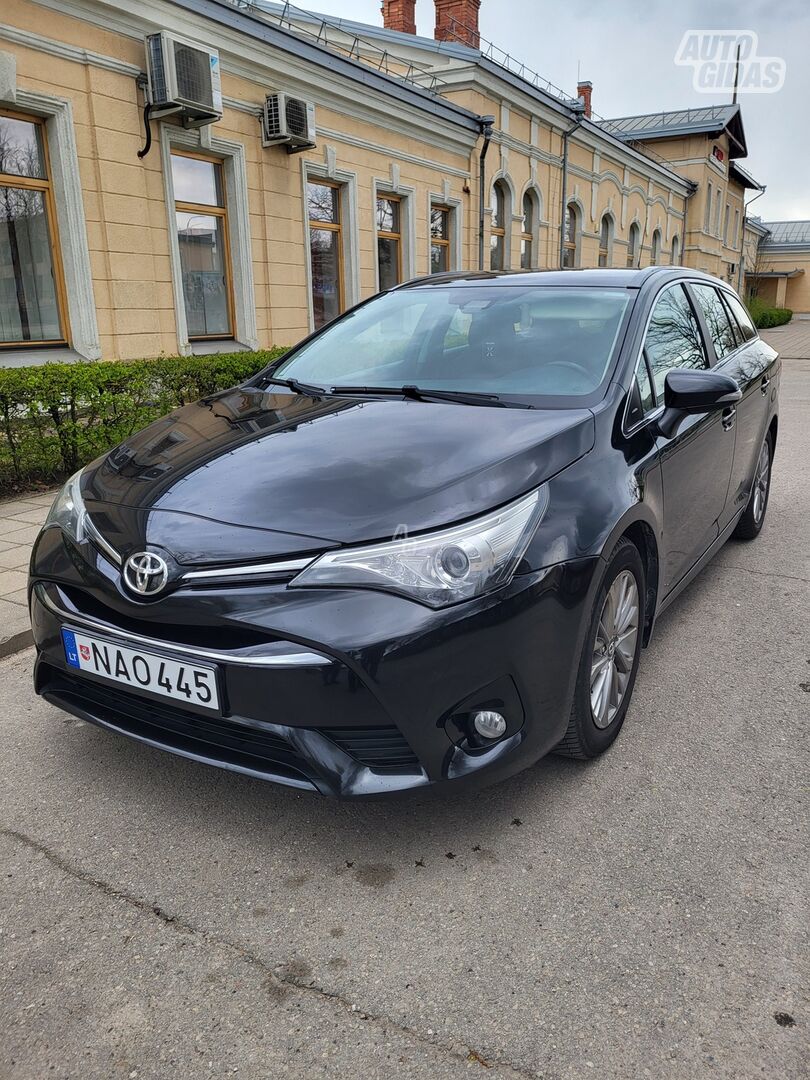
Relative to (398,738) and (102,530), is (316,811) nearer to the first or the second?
(398,738)

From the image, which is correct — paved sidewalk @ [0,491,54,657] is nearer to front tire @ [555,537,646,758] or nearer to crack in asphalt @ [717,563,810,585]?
front tire @ [555,537,646,758]

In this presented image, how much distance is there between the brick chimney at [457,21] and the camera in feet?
74.2

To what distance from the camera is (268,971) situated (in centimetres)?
193

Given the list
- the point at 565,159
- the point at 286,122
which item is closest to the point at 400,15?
the point at 565,159

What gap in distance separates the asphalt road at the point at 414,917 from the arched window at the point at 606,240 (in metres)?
25.5

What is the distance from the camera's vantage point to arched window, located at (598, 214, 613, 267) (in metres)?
26.1

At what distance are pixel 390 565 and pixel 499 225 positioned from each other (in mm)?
18591

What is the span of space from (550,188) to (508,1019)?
71.5ft

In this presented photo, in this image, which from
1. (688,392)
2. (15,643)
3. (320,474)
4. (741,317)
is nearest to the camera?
(320,474)

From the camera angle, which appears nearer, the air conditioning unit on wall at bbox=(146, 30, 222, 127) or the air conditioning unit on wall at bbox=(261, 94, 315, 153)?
the air conditioning unit on wall at bbox=(146, 30, 222, 127)

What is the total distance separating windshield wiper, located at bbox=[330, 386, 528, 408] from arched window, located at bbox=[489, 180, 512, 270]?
649 inches

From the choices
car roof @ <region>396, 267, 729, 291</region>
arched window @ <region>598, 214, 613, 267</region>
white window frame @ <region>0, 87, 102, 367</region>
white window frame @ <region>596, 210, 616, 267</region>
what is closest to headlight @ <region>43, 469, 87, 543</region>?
car roof @ <region>396, 267, 729, 291</region>

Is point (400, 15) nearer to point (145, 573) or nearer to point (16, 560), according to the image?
point (16, 560)

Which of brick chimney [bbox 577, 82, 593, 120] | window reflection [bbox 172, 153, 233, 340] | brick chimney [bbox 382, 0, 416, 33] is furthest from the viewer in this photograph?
brick chimney [bbox 577, 82, 593, 120]
